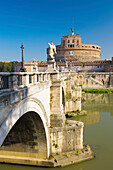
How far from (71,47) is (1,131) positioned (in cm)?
7637

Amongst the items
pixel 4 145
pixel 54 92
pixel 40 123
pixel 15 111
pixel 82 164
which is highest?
pixel 54 92

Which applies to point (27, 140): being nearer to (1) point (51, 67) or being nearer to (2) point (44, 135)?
(2) point (44, 135)

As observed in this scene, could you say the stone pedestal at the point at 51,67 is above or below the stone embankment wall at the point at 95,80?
below

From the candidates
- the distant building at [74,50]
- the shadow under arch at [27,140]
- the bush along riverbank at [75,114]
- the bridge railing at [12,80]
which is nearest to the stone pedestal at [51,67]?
the shadow under arch at [27,140]

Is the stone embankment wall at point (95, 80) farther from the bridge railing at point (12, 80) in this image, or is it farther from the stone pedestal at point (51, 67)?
the bridge railing at point (12, 80)

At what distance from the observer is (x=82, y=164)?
1088cm

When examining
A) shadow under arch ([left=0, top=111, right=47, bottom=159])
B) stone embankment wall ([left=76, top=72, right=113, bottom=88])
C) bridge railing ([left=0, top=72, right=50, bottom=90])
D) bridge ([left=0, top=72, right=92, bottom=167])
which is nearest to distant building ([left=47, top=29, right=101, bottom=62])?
stone embankment wall ([left=76, top=72, right=113, bottom=88])

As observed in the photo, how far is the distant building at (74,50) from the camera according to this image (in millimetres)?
77062

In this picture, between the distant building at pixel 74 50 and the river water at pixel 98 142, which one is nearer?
the river water at pixel 98 142

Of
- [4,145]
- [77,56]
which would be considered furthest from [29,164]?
[77,56]

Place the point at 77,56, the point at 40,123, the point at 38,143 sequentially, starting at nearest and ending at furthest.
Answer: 1. the point at 40,123
2. the point at 38,143
3. the point at 77,56

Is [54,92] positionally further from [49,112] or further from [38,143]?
[38,143]

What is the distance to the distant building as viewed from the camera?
3034 inches

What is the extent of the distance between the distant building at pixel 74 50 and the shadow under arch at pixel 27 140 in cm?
6735
